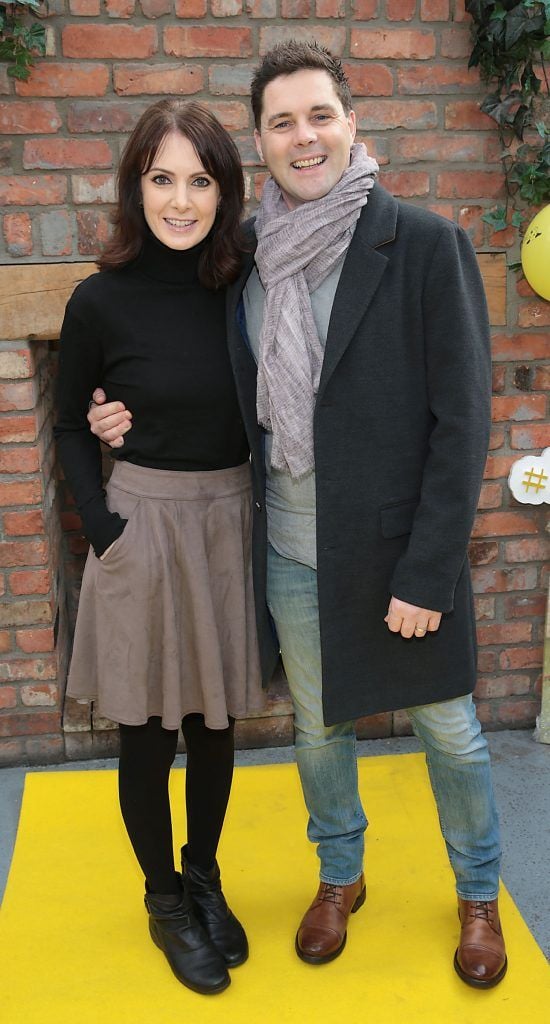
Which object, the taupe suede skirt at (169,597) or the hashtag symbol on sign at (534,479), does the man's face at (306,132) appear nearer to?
the taupe suede skirt at (169,597)

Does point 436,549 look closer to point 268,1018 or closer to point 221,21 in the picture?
point 268,1018

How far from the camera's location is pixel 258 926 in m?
2.15

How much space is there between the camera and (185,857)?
2.09 metres

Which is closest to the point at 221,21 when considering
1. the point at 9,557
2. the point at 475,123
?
the point at 475,123

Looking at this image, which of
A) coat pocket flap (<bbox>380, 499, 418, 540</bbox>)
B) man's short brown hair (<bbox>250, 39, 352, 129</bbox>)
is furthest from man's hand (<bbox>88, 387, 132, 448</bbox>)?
man's short brown hair (<bbox>250, 39, 352, 129</bbox>)

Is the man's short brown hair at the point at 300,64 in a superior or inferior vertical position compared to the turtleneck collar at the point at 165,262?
superior

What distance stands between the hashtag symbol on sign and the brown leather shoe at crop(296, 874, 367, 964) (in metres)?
1.22

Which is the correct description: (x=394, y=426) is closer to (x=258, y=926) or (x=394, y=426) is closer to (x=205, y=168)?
(x=205, y=168)

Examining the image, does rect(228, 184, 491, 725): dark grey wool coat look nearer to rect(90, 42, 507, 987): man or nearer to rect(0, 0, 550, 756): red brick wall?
rect(90, 42, 507, 987): man

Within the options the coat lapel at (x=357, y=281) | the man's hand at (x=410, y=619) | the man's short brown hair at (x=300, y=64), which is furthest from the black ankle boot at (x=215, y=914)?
the man's short brown hair at (x=300, y=64)

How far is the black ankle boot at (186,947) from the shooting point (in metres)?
1.96

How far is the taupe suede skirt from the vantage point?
5.98ft

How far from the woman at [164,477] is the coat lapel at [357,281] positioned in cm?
22

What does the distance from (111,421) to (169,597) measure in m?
0.35
